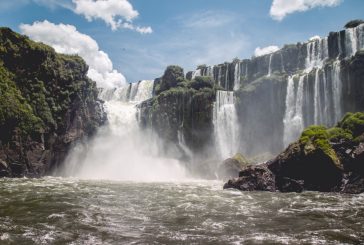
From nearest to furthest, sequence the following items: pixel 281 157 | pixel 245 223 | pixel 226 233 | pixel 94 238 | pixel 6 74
→ pixel 94 238 < pixel 226 233 < pixel 245 223 < pixel 281 157 < pixel 6 74

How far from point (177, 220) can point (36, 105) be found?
39172 mm

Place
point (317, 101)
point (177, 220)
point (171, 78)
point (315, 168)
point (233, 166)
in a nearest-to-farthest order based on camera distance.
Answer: point (177, 220), point (315, 168), point (233, 166), point (317, 101), point (171, 78)

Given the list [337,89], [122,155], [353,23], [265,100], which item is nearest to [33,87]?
[122,155]

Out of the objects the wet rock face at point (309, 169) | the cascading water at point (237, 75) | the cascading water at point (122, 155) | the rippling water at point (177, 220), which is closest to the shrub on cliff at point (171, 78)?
the cascading water at point (122, 155)

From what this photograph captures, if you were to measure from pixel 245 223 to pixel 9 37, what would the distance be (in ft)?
145

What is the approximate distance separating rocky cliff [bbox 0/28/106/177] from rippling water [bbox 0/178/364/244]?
20553mm

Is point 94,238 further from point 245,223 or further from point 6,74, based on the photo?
point 6,74

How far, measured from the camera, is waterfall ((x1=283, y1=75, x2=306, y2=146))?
195 feet

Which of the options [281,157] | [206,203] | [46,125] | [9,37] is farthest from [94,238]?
[9,37]

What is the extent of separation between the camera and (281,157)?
35.6 meters

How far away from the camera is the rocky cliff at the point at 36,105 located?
1790 inches

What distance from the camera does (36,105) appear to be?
50.9 metres

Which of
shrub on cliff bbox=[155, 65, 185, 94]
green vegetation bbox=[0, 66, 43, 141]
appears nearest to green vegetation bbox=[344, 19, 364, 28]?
shrub on cliff bbox=[155, 65, 185, 94]

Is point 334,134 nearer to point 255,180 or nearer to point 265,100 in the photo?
A: point 255,180
